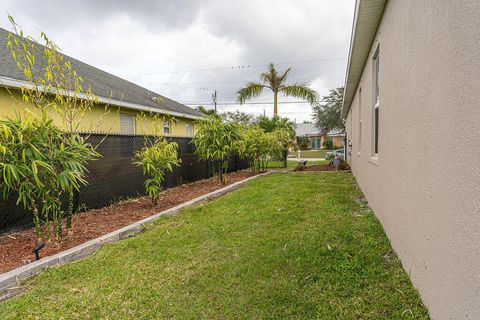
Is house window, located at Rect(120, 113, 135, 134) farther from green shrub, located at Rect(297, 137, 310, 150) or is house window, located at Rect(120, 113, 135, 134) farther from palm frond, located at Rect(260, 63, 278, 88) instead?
green shrub, located at Rect(297, 137, 310, 150)

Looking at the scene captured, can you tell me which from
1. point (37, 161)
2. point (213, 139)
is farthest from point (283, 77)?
point (37, 161)

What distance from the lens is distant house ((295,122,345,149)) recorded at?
135 ft

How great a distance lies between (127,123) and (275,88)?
35.3ft

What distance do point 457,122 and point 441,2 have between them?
755 mm

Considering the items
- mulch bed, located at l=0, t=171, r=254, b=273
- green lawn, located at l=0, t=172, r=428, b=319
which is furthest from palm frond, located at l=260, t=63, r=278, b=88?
green lawn, located at l=0, t=172, r=428, b=319

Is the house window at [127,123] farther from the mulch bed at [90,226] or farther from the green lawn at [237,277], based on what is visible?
the green lawn at [237,277]

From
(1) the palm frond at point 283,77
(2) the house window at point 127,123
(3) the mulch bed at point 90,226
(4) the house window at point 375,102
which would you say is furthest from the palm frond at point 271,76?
(4) the house window at point 375,102

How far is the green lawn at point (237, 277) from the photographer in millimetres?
2033

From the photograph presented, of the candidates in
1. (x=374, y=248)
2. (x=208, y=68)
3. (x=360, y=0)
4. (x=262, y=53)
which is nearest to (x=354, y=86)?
(x=360, y=0)

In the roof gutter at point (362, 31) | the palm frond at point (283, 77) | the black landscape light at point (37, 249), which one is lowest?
the black landscape light at point (37, 249)

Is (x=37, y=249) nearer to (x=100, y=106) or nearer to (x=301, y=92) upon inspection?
(x=100, y=106)

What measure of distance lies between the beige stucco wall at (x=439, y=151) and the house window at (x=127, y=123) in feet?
26.6

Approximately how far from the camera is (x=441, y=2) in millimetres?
1585

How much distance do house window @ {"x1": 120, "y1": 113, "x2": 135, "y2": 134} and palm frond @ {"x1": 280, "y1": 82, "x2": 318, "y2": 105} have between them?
424 inches
